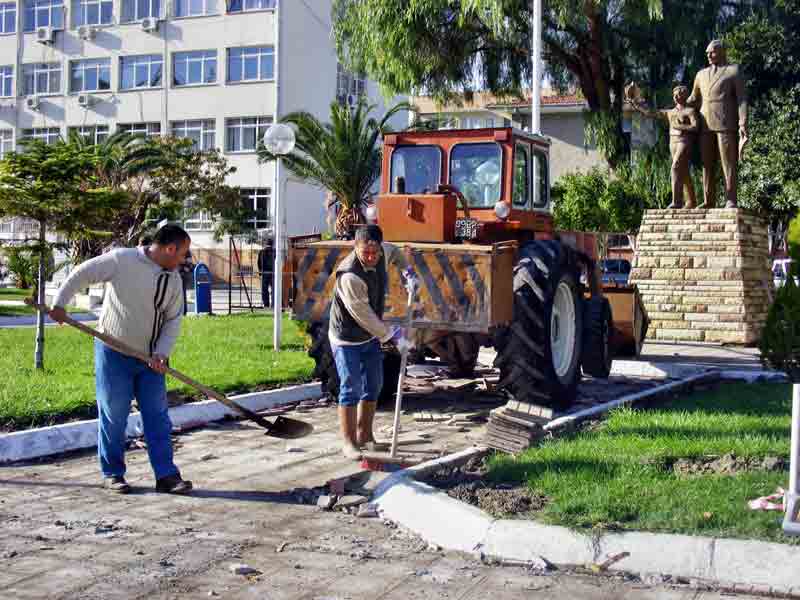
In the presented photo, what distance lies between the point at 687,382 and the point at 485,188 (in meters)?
3.19

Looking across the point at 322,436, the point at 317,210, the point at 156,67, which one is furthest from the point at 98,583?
the point at 156,67

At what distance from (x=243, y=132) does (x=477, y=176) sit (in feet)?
123

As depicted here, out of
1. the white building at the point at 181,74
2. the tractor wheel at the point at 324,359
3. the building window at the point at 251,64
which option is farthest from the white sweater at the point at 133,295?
the building window at the point at 251,64

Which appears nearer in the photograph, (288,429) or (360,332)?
(360,332)

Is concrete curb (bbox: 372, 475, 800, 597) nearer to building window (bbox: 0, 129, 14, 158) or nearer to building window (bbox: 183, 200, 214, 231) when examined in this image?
building window (bbox: 183, 200, 214, 231)

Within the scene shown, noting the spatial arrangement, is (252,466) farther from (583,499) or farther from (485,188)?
(485,188)

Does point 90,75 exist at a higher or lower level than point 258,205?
higher

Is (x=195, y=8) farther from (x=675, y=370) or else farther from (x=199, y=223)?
(x=675, y=370)

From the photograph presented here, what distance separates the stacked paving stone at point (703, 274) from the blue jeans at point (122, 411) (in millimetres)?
11816

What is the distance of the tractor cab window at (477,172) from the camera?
35.2ft

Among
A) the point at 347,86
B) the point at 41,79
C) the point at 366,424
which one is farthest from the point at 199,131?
the point at 366,424

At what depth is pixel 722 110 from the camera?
674 inches

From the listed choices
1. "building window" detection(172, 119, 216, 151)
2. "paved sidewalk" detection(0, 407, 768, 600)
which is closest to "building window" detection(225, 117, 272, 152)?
"building window" detection(172, 119, 216, 151)

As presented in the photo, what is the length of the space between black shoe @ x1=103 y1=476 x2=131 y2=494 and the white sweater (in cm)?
86
